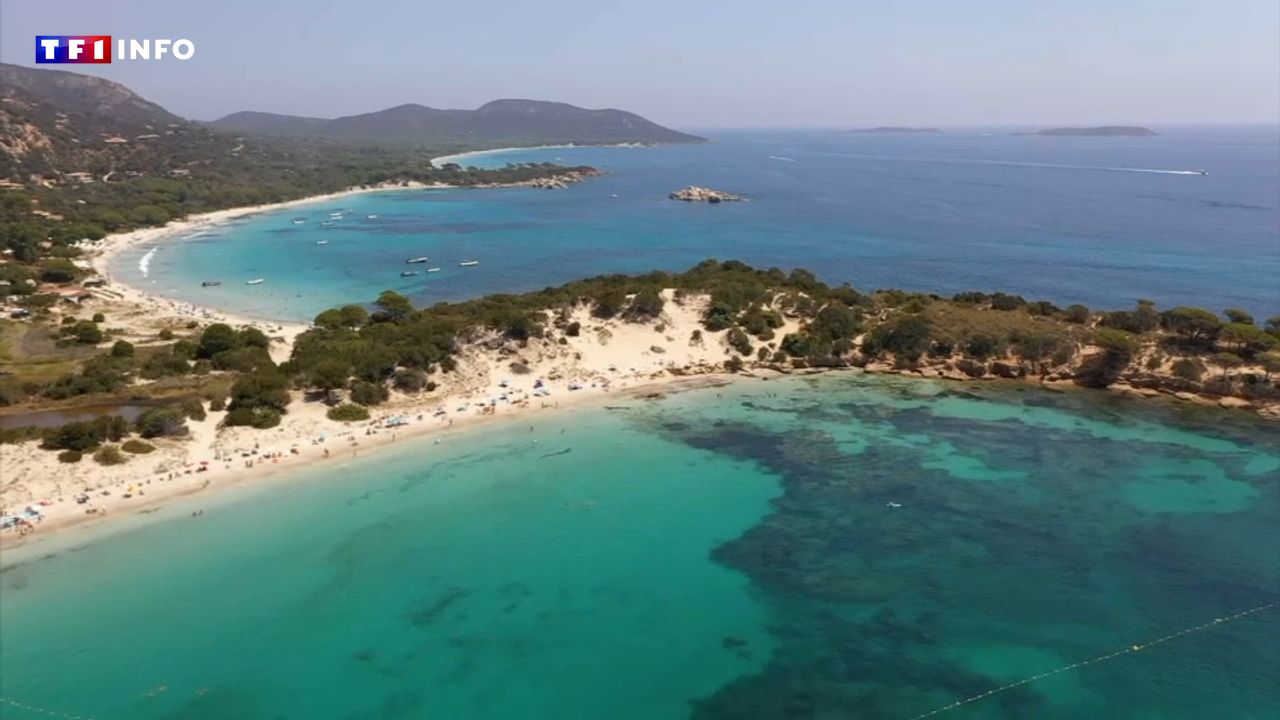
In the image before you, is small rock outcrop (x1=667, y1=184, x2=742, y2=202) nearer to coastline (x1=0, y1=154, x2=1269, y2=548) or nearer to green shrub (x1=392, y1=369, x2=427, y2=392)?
coastline (x1=0, y1=154, x2=1269, y2=548)

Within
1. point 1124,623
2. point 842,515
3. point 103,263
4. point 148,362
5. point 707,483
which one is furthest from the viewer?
point 103,263

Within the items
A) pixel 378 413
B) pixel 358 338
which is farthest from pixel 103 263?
pixel 378 413

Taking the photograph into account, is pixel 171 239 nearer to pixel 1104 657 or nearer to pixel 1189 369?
pixel 1189 369

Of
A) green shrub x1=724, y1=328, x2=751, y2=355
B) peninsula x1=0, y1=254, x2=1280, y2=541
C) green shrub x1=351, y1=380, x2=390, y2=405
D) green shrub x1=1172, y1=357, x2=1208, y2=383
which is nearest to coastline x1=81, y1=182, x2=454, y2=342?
peninsula x1=0, y1=254, x2=1280, y2=541

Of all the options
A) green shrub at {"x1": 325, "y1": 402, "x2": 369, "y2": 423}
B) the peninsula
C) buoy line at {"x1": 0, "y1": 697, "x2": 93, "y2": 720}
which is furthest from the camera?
green shrub at {"x1": 325, "y1": 402, "x2": 369, "y2": 423}

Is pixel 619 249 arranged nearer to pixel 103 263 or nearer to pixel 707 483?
pixel 103 263

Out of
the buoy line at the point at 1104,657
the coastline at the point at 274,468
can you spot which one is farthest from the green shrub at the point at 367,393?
the buoy line at the point at 1104,657

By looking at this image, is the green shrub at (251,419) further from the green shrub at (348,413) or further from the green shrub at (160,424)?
the green shrub at (348,413)
